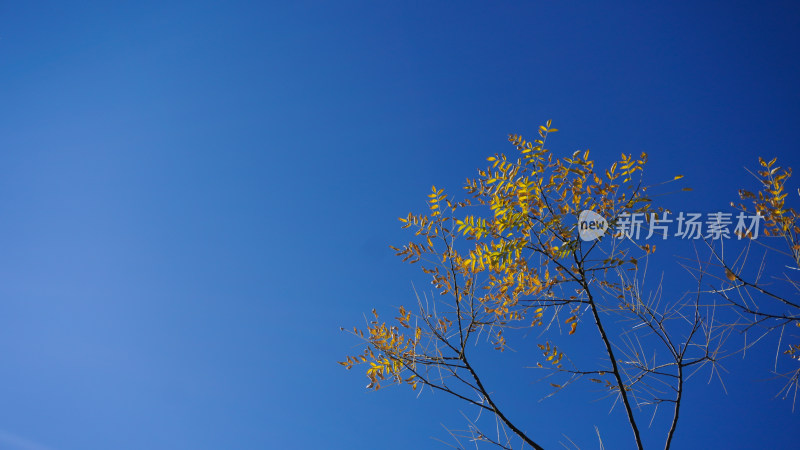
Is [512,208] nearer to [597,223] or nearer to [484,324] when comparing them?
[597,223]

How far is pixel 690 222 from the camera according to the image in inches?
146

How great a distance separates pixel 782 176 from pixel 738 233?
43 cm

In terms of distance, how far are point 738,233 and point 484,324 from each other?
1.81 metres

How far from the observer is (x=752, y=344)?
3.00 metres

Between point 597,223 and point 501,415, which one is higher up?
point 597,223

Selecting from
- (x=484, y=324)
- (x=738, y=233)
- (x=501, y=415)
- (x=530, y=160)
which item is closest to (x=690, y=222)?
(x=738, y=233)

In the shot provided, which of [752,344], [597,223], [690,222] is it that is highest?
[690,222]

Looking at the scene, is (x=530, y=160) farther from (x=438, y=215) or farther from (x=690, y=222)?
(x=690, y=222)

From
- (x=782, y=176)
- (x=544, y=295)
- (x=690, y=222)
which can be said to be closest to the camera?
(x=782, y=176)

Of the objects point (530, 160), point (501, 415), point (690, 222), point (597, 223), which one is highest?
point (690, 222)

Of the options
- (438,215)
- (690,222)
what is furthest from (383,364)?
(690,222)

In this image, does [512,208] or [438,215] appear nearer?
[512,208]

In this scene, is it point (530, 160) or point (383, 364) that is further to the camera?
point (383, 364)

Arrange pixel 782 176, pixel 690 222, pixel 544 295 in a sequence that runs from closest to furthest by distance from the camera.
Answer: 1. pixel 782 176
2. pixel 544 295
3. pixel 690 222
